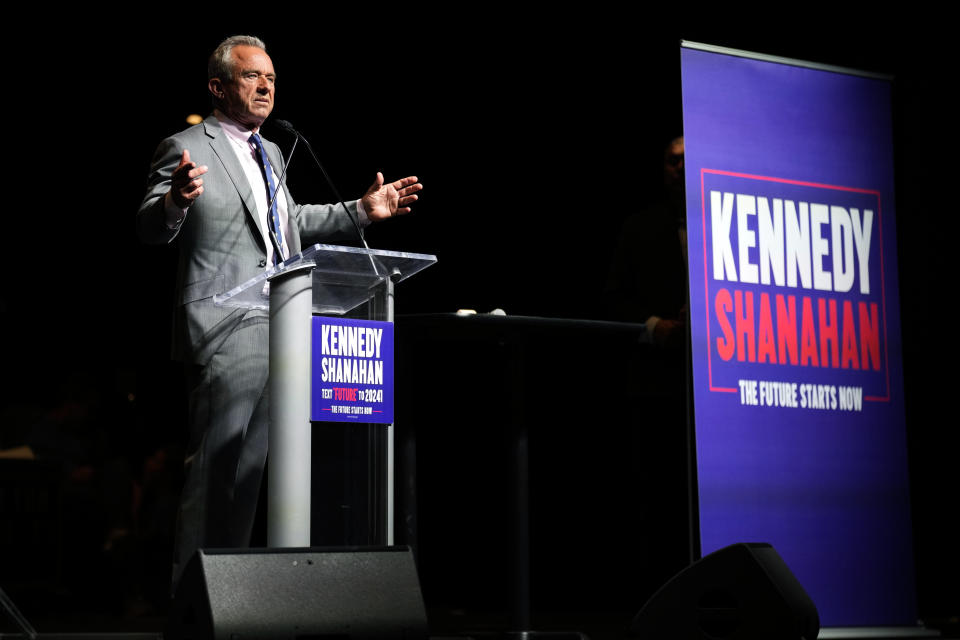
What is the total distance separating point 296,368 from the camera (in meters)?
2.56

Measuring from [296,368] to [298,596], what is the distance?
0.53m

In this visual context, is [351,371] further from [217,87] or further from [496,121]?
[496,121]

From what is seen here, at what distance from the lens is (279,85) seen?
589cm

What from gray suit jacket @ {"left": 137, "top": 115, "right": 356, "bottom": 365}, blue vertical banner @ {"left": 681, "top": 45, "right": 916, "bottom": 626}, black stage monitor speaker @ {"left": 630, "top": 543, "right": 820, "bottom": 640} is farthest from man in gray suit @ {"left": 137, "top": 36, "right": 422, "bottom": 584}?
blue vertical banner @ {"left": 681, "top": 45, "right": 916, "bottom": 626}

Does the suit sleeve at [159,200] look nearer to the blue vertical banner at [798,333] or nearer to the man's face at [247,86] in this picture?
the man's face at [247,86]

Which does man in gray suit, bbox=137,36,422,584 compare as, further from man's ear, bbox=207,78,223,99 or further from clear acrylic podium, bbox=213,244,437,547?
clear acrylic podium, bbox=213,244,437,547

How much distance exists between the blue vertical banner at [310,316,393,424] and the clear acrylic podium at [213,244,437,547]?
0.02m

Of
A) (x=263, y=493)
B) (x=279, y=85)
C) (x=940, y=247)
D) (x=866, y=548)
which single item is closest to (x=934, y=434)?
(x=940, y=247)

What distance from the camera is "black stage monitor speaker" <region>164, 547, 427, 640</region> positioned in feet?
7.08

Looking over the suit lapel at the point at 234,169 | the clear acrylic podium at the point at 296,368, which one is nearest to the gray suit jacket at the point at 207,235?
the suit lapel at the point at 234,169

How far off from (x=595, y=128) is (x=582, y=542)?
222 centimetres

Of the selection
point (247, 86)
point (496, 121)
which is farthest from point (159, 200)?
point (496, 121)

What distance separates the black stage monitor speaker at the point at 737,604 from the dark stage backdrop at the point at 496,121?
304 centimetres

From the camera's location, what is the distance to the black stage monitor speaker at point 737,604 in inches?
101
